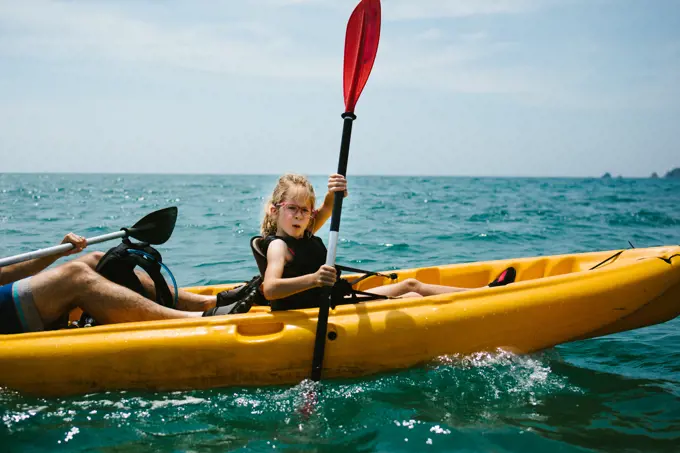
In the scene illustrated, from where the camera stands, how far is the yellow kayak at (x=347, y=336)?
11.0ft

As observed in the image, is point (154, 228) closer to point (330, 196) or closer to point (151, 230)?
point (151, 230)

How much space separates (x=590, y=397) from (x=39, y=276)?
3.23m

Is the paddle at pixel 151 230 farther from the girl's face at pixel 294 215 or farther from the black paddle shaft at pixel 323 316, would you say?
the black paddle shaft at pixel 323 316

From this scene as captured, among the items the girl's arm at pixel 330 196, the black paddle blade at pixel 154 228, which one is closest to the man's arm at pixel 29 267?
the black paddle blade at pixel 154 228

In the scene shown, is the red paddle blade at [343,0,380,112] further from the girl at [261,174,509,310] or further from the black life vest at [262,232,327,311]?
the black life vest at [262,232,327,311]

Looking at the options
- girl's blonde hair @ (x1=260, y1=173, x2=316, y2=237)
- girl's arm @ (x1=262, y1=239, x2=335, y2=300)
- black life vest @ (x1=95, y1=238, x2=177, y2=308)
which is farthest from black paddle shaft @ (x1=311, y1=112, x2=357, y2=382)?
black life vest @ (x1=95, y1=238, x2=177, y2=308)

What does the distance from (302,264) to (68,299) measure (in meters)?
1.35

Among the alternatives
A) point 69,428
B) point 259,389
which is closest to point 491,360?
point 259,389

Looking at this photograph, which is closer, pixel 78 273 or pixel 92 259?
pixel 78 273

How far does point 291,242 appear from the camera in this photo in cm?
365

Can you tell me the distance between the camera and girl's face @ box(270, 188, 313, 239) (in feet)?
11.9

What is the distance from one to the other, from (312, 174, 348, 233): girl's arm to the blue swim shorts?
1.73m

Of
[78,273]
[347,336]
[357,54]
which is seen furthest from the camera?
[357,54]

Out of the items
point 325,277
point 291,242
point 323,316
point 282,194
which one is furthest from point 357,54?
point 323,316
